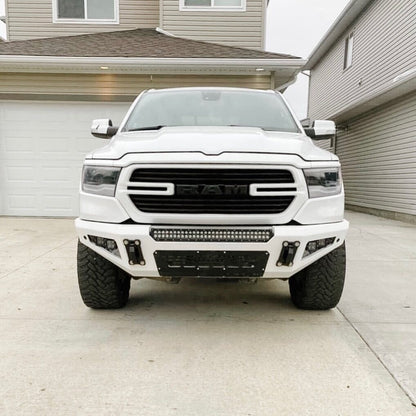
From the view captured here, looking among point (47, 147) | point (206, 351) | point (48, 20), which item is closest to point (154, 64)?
point (47, 147)

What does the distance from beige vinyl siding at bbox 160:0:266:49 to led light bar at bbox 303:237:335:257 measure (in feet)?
24.7

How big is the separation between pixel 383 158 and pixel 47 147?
28.5 ft

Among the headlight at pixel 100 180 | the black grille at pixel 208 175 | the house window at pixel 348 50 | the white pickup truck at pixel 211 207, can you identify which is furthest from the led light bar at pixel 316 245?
the house window at pixel 348 50

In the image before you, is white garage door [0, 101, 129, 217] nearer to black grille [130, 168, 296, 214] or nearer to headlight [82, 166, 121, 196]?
headlight [82, 166, 121, 196]

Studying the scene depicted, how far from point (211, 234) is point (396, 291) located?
7.43 ft

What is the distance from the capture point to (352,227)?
7641 millimetres

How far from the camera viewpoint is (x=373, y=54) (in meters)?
11.9

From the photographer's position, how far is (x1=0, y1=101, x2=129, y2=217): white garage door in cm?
786

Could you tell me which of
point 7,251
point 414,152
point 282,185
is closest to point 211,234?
point 282,185

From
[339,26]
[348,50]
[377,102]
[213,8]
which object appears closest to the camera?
[213,8]

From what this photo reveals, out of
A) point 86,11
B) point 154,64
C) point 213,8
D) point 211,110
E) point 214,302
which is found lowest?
point 214,302

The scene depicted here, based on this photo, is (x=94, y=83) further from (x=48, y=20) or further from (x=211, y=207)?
(x=211, y=207)

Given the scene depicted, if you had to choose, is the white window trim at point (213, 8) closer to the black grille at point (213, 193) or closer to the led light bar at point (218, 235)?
the black grille at point (213, 193)

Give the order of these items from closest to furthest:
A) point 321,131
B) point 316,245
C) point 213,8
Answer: point 316,245, point 321,131, point 213,8
